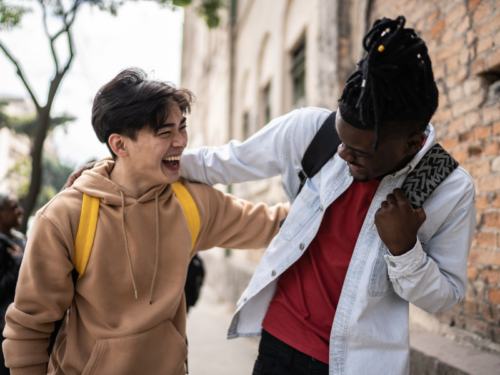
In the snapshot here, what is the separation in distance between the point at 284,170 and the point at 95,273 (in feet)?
3.18

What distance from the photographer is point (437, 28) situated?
3.46 m

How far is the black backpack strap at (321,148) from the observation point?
195 centimetres

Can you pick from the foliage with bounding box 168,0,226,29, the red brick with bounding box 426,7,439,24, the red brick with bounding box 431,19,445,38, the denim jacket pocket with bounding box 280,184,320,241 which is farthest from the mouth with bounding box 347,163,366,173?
the foliage with bounding box 168,0,226,29

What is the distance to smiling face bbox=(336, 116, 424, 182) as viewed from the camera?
1.64 m

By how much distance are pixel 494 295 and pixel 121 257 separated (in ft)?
7.46

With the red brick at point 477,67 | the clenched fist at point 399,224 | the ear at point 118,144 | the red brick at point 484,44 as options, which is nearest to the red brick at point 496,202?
the red brick at point 477,67

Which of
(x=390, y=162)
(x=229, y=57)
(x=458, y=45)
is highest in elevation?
(x=458, y=45)

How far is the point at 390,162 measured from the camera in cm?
169

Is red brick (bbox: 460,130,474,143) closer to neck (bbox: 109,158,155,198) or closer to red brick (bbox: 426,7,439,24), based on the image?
red brick (bbox: 426,7,439,24)


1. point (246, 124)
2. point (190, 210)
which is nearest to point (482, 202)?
point (190, 210)

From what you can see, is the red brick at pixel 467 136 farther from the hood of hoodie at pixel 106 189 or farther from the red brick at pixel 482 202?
the hood of hoodie at pixel 106 189

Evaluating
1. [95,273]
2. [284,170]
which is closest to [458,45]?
[284,170]

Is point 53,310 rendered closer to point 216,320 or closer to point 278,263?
point 278,263

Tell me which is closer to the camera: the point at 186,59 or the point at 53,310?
the point at 53,310
